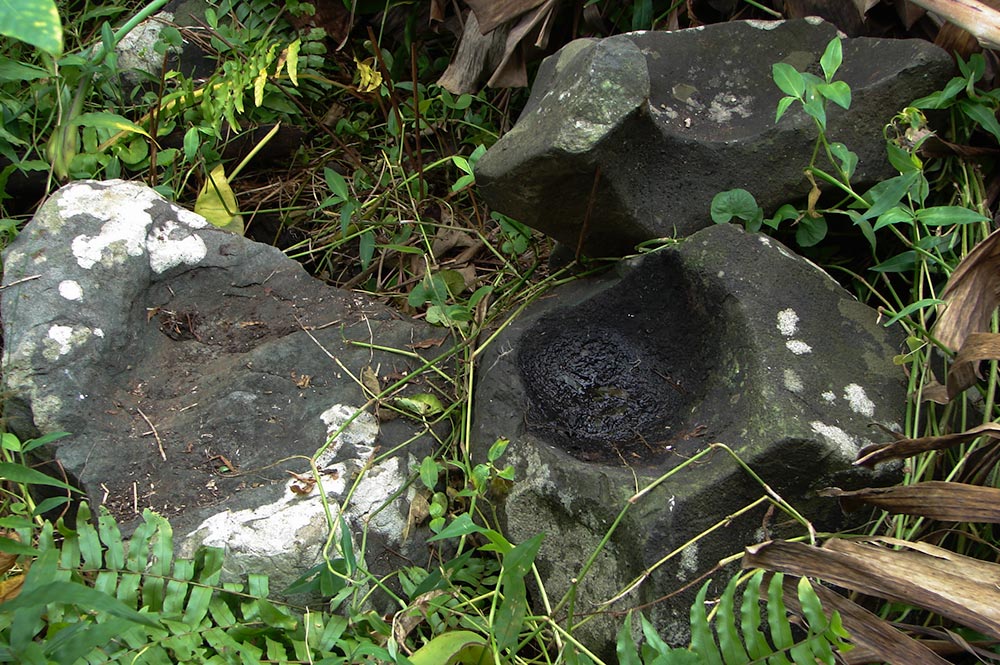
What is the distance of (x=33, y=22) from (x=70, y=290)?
160 cm

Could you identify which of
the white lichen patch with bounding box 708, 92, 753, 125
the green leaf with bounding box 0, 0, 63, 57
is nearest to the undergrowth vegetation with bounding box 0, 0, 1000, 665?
the green leaf with bounding box 0, 0, 63, 57

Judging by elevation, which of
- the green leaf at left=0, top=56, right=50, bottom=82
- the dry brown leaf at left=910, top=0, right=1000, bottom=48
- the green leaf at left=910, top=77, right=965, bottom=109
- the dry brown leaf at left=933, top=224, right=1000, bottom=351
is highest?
the dry brown leaf at left=910, top=0, right=1000, bottom=48

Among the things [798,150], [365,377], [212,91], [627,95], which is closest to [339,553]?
[365,377]

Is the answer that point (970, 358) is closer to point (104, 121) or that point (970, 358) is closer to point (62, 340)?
point (62, 340)

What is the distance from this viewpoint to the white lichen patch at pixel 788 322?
1.97 m

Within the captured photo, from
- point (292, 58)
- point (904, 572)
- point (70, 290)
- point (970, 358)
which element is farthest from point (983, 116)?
point (70, 290)

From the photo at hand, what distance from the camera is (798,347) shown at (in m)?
1.95

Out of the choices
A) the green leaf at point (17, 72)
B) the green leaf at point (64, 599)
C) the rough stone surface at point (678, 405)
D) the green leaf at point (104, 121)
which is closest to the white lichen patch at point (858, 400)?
the rough stone surface at point (678, 405)

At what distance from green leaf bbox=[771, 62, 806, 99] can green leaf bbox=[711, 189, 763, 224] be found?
0.29 m

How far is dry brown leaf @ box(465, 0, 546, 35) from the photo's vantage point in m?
2.81

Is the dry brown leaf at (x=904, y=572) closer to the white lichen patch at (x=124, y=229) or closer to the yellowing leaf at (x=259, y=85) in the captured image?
the white lichen patch at (x=124, y=229)

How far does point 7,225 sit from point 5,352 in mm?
578

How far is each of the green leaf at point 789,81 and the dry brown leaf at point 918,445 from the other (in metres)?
0.76

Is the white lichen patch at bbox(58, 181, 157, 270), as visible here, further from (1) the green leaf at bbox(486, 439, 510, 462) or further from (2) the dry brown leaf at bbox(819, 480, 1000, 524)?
(2) the dry brown leaf at bbox(819, 480, 1000, 524)
